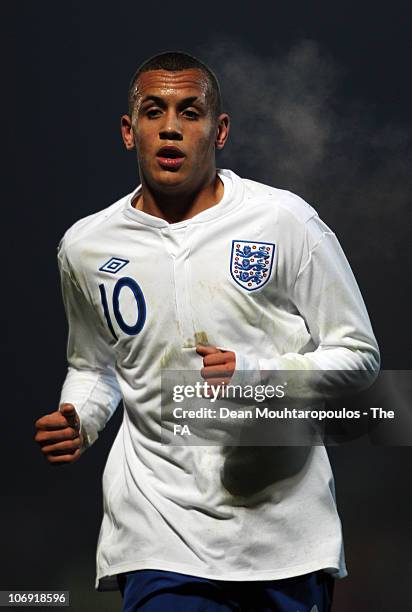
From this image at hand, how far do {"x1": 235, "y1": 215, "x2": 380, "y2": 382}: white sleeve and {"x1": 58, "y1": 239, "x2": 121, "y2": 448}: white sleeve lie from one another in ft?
1.49

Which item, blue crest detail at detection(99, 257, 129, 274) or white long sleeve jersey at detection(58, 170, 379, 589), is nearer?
white long sleeve jersey at detection(58, 170, 379, 589)

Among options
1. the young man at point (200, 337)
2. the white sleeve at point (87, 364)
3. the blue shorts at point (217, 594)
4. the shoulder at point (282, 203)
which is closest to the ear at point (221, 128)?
the young man at point (200, 337)

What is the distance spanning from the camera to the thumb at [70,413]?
3021mm

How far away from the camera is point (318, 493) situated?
3.08 metres

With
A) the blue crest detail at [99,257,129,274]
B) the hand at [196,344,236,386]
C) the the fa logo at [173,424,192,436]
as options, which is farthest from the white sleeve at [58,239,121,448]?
the hand at [196,344,236,386]

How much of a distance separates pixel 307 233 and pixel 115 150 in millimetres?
1157

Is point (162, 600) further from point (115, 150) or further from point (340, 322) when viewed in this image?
point (115, 150)

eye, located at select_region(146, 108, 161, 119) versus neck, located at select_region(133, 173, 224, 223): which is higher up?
eye, located at select_region(146, 108, 161, 119)

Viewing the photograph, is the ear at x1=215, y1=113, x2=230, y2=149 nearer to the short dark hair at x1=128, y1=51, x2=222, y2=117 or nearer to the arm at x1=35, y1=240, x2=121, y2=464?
the short dark hair at x1=128, y1=51, x2=222, y2=117

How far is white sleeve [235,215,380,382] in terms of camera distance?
302 centimetres

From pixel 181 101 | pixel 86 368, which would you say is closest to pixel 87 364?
pixel 86 368

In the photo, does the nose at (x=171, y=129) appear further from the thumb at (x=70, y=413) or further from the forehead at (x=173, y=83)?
the thumb at (x=70, y=413)

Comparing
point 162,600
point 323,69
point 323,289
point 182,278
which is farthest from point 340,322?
point 323,69

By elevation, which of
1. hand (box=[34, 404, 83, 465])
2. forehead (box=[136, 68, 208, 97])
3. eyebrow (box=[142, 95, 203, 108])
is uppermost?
forehead (box=[136, 68, 208, 97])
